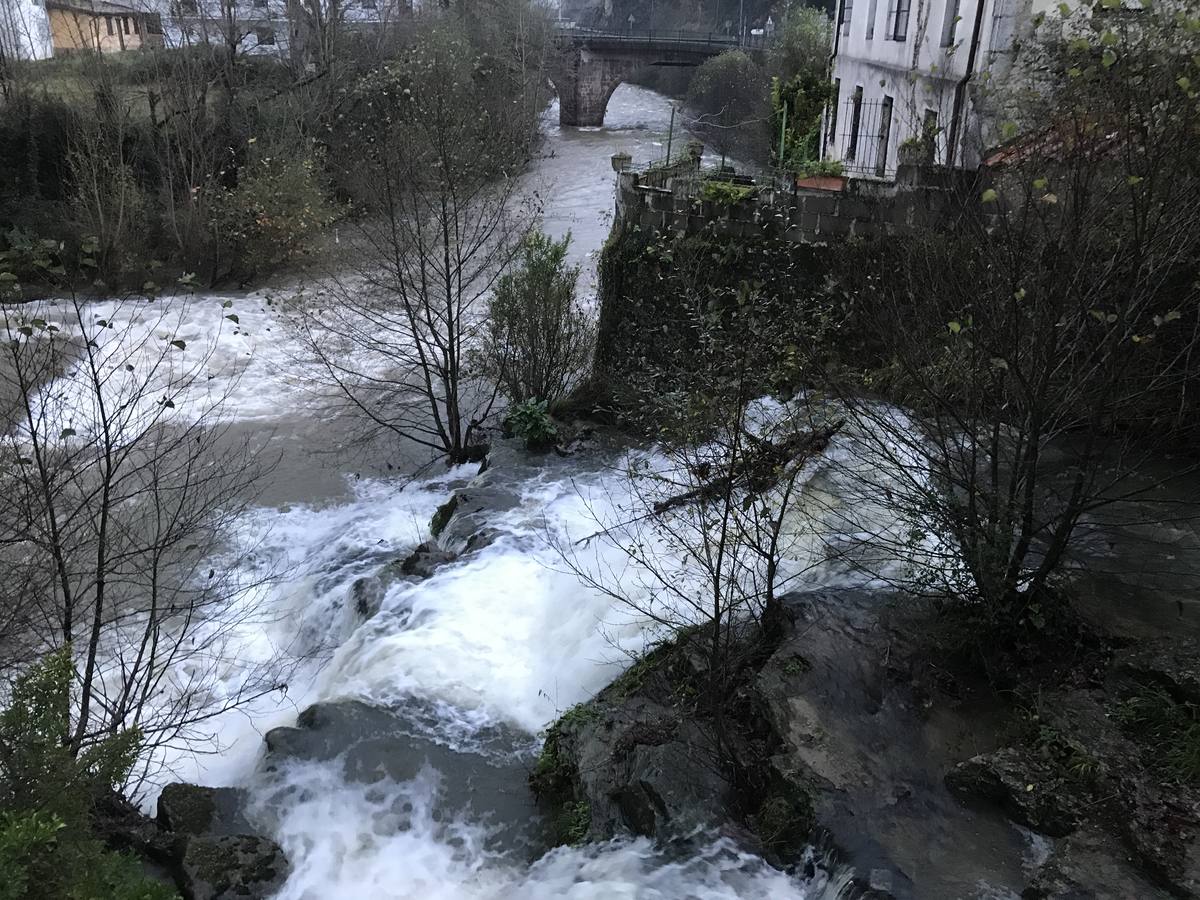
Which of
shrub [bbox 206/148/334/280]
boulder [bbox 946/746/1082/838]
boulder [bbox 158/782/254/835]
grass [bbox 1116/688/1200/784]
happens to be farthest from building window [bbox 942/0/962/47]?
shrub [bbox 206/148/334/280]

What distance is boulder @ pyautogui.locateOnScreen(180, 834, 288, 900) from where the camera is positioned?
22.2 feet

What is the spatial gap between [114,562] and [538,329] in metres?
7.60

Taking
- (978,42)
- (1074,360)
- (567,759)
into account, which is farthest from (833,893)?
(978,42)

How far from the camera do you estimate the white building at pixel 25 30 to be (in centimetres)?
2333

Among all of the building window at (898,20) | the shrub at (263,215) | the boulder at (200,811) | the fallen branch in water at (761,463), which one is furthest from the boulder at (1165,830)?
the shrub at (263,215)

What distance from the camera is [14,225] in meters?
20.9

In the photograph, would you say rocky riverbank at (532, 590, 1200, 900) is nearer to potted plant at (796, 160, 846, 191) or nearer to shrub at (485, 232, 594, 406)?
potted plant at (796, 160, 846, 191)

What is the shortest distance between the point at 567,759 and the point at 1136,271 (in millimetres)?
5646

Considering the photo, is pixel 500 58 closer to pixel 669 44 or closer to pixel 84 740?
pixel 669 44

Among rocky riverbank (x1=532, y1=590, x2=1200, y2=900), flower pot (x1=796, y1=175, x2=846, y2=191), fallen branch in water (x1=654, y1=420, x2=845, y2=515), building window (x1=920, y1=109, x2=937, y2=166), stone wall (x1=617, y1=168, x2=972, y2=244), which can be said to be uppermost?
building window (x1=920, y1=109, x2=937, y2=166)

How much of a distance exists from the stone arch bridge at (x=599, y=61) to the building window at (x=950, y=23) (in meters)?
26.5

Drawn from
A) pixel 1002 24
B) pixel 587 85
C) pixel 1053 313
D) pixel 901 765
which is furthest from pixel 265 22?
pixel 901 765

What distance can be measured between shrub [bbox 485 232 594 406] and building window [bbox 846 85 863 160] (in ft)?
25.6

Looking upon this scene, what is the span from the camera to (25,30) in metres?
26.5
